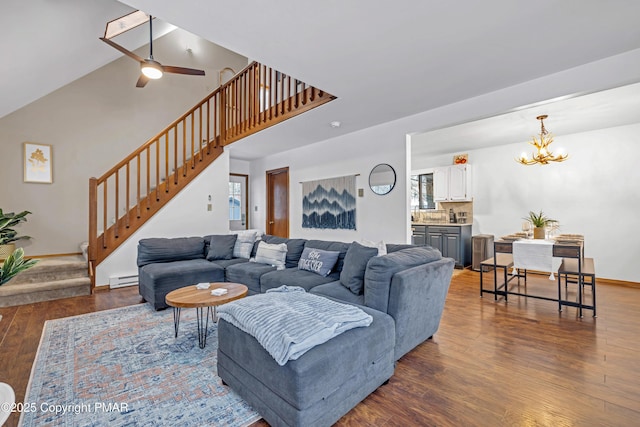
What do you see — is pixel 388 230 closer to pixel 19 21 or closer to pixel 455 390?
pixel 455 390

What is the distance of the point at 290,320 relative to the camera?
1663mm

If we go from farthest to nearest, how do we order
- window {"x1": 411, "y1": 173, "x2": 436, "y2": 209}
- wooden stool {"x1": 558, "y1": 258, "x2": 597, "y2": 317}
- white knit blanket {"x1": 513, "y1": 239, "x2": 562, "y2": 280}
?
1. window {"x1": 411, "y1": 173, "x2": 436, "y2": 209}
2. white knit blanket {"x1": 513, "y1": 239, "x2": 562, "y2": 280}
3. wooden stool {"x1": 558, "y1": 258, "x2": 597, "y2": 317}

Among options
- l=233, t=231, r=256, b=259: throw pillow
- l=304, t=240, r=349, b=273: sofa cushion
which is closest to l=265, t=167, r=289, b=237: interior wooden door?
l=233, t=231, r=256, b=259: throw pillow

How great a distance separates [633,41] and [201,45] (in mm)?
7760

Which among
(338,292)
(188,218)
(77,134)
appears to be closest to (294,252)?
(338,292)

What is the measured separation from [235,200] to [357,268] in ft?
17.7

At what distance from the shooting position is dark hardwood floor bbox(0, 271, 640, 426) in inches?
67.3

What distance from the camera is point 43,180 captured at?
200 inches

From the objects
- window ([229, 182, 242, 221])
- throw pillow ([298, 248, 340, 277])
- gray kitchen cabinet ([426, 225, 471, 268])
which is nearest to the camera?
throw pillow ([298, 248, 340, 277])

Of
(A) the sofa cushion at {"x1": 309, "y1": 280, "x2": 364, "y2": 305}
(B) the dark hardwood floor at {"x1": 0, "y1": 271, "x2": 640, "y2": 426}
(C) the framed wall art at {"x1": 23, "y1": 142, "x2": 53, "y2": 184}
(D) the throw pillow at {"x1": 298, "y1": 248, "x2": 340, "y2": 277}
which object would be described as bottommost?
(B) the dark hardwood floor at {"x1": 0, "y1": 271, "x2": 640, "y2": 426}

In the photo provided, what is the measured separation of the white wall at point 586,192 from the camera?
15.6 ft

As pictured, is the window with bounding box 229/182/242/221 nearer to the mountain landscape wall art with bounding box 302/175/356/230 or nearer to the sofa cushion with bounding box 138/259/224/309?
the mountain landscape wall art with bounding box 302/175/356/230

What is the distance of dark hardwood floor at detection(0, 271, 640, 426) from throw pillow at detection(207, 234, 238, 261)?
1274 millimetres

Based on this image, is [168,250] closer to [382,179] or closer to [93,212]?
[93,212]
